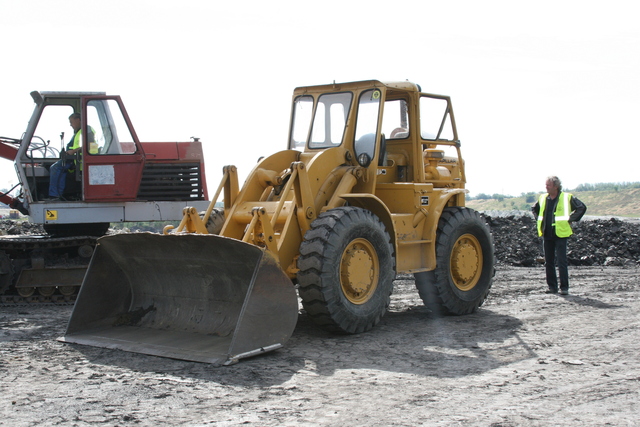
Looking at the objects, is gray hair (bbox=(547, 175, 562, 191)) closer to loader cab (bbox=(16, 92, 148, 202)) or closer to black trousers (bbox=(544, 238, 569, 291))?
black trousers (bbox=(544, 238, 569, 291))

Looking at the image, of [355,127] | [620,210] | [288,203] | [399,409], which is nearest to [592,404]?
[399,409]

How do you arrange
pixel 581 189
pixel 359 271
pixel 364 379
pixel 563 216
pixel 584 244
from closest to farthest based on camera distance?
1. pixel 364 379
2. pixel 359 271
3. pixel 563 216
4. pixel 584 244
5. pixel 581 189

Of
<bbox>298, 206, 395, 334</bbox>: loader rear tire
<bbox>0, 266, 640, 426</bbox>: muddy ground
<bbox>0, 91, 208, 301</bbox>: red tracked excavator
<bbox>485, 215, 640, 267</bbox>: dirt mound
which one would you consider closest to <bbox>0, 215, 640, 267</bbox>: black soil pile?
<bbox>485, 215, 640, 267</bbox>: dirt mound

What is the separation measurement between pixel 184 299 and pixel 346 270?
5.48 ft

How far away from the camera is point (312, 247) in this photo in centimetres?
691

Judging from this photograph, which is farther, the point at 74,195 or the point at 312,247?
the point at 74,195

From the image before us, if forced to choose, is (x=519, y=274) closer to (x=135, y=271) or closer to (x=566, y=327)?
(x=566, y=327)

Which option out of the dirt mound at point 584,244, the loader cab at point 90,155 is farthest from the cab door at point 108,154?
the dirt mound at point 584,244

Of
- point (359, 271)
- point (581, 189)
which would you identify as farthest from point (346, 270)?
point (581, 189)

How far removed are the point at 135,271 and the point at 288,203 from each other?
176 cm

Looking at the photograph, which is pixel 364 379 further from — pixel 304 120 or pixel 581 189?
pixel 581 189

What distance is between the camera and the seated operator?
10.2m

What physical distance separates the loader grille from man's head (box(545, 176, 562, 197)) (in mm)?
5286

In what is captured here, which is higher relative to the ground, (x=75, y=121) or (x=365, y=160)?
(x=75, y=121)
